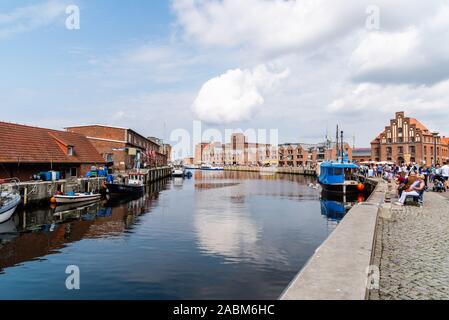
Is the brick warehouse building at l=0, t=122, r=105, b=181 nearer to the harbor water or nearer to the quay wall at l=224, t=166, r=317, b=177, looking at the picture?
the harbor water

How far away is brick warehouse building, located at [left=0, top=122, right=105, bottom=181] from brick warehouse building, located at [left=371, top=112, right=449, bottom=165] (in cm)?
8188

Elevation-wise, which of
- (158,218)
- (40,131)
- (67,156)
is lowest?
(158,218)

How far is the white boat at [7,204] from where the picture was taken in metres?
22.9

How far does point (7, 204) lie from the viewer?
77.4 ft

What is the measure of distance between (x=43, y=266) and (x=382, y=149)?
102m

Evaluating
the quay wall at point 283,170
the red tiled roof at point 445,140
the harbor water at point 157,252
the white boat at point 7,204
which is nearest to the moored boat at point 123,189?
the harbor water at point 157,252

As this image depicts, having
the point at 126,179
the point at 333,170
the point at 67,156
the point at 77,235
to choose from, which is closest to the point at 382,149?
the point at 333,170

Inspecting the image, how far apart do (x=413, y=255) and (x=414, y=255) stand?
0.10 feet

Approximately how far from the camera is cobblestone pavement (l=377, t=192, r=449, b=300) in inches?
281

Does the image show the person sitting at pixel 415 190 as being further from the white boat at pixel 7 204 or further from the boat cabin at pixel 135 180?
the boat cabin at pixel 135 180

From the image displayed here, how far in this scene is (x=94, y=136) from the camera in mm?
Answer: 67312

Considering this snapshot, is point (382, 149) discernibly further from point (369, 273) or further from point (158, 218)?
point (369, 273)

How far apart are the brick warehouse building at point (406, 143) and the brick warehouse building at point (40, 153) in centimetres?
8188

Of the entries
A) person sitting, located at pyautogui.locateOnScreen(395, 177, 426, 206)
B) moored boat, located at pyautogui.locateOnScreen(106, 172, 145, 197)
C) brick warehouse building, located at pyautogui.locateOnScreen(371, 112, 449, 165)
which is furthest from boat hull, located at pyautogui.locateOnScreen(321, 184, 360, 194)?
brick warehouse building, located at pyautogui.locateOnScreen(371, 112, 449, 165)
